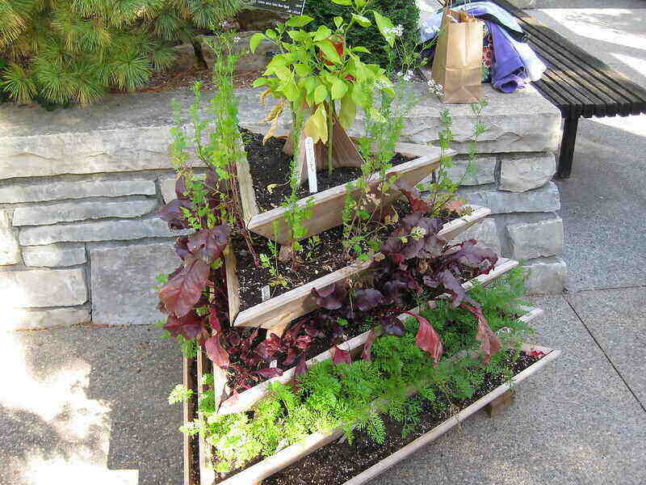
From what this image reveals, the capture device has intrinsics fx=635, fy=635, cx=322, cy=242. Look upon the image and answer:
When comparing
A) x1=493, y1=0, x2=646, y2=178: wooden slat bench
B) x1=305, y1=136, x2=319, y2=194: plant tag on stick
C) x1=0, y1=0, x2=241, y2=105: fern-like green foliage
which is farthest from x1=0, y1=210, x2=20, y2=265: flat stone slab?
x1=493, y1=0, x2=646, y2=178: wooden slat bench

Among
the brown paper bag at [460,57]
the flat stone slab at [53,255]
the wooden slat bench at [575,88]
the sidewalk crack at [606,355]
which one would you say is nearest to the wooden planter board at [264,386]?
the sidewalk crack at [606,355]

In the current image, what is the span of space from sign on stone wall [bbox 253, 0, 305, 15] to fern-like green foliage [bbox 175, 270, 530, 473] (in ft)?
5.36

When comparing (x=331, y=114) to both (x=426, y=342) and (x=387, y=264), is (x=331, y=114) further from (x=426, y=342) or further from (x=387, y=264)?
(x=426, y=342)

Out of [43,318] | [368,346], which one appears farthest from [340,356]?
[43,318]

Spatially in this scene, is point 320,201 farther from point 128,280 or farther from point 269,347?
point 128,280

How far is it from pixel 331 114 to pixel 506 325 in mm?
948

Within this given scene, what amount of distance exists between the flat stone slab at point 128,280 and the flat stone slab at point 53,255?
0.07 metres

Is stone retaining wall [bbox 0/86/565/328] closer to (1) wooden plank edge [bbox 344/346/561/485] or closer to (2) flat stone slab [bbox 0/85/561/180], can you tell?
(2) flat stone slab [bbox 0/85/561/180]

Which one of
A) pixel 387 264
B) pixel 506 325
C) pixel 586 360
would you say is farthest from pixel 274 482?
pixel 586 360

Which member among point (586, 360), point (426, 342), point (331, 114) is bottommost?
point (586, 360)

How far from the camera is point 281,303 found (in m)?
1.88

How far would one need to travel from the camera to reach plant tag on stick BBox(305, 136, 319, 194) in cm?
200

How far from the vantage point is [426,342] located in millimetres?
1919

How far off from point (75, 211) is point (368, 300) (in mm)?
1504
